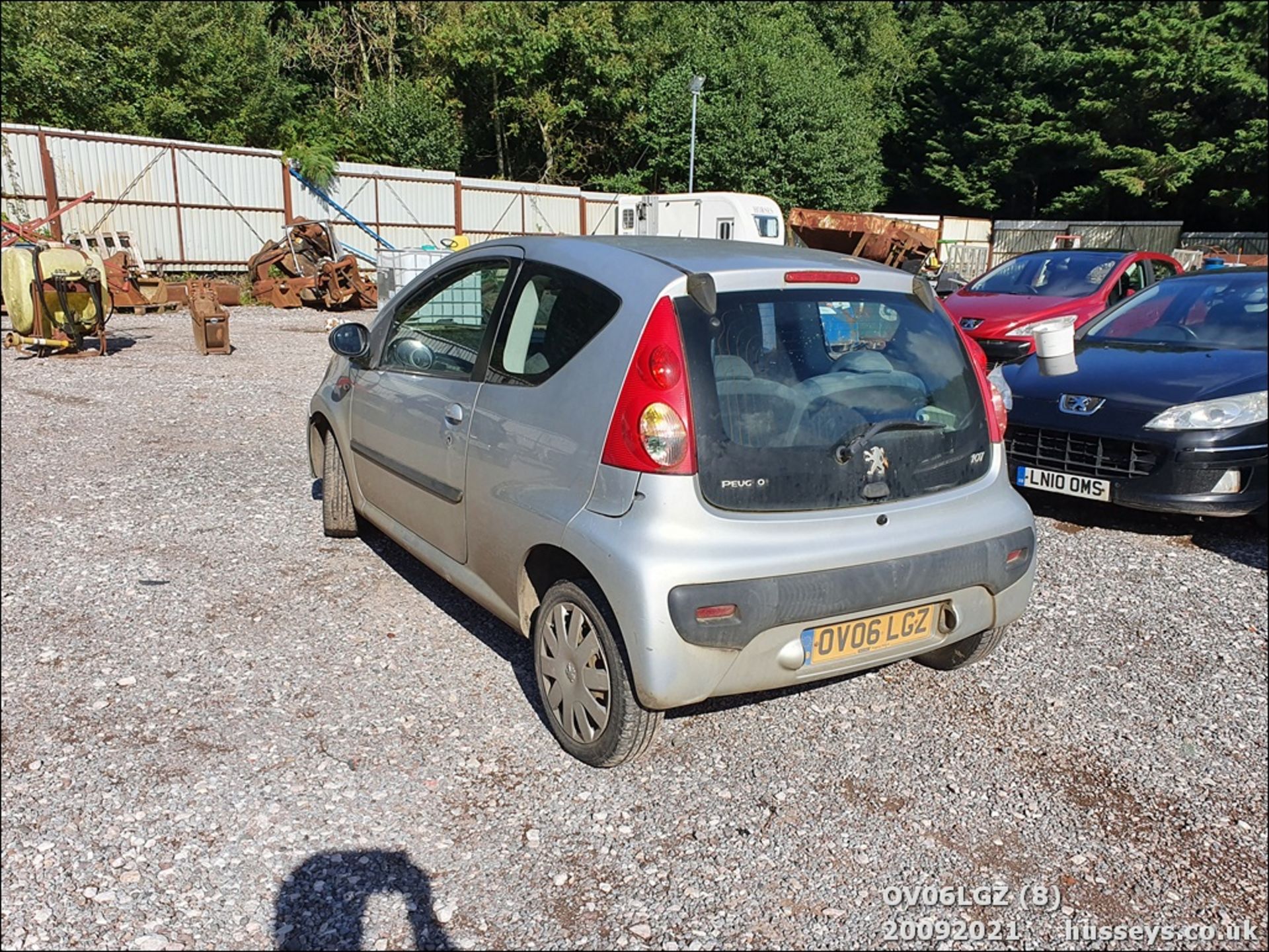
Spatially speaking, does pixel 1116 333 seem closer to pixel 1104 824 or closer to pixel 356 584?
pixel 1104 824

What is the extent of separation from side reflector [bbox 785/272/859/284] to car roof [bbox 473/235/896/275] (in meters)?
0.04

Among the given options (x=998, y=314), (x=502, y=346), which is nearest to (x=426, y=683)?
(x=502, y=346)

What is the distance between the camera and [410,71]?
32312 millimetres

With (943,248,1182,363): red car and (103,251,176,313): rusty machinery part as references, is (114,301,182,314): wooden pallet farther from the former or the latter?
(943,248,1182,363): red car

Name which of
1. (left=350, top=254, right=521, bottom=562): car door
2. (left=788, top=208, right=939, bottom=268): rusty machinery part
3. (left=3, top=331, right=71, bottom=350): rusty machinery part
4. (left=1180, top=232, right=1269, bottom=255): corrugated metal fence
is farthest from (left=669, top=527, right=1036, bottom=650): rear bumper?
(left=1180, top=232, right=1269, bottom=255): corrugated metal fence

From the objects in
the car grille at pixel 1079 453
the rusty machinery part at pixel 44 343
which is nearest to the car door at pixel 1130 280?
the car grille at pixel 1079 453

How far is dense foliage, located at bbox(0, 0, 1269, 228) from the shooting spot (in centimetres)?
2473

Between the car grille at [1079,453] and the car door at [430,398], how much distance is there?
3.43 metres

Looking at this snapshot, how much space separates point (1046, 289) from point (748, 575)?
8.45m

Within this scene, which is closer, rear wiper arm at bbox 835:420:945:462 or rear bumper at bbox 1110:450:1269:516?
rear wiper arm at bbox 835:420:945:462

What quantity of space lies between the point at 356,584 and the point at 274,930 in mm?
2335

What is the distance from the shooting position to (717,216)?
75.0 ft

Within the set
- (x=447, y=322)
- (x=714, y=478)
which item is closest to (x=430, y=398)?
(x=447, y=322)

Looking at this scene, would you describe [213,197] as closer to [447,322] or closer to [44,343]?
[44,343]
